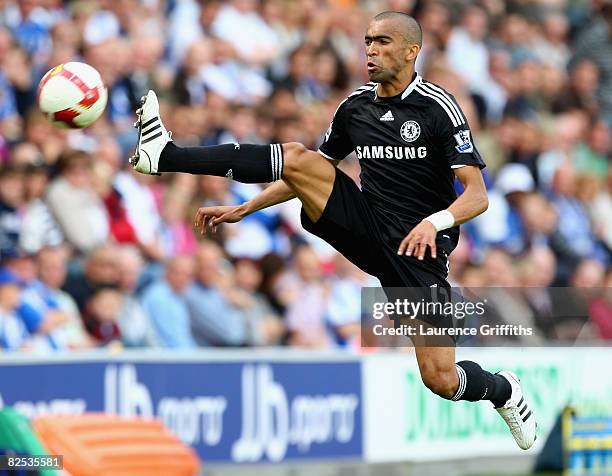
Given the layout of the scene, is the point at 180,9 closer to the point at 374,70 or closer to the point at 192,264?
the point at 192,264

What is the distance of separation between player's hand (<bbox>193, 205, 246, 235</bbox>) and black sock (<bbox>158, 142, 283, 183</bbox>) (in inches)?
14.6

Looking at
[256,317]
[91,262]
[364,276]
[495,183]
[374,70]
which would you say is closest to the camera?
[374,70]

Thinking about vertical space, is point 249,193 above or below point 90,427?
above

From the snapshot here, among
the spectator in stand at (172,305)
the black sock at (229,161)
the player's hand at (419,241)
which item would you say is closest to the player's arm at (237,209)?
the black sock at (229,161)

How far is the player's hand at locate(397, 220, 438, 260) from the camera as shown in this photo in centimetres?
872

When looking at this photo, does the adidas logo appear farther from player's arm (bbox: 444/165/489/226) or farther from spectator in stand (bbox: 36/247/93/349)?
spectator in stand (bbox: 36/247/93/349)

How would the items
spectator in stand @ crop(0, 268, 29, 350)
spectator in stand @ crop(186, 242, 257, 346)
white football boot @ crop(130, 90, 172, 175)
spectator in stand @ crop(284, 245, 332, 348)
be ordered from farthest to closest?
spectator in stand @ crop(284, 245, 332, 348)
spectator in stand @ crop(186, 242, 257, 346)
spectator in stand @ crop(0, 268, 29, 350)
white football boot @ crop(130, 90, 172, 175)

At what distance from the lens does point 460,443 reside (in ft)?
48.3

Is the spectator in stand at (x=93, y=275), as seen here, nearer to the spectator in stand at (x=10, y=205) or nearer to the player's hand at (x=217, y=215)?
the spectator in stand at (x=10, y=205)

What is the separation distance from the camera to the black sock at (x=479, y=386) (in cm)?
990

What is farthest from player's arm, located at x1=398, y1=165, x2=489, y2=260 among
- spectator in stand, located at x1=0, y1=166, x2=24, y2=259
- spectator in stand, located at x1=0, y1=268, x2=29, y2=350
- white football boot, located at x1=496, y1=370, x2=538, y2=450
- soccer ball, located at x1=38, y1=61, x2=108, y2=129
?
spectator in stand, located at x1=0, y1=166, x2=24, y2=259

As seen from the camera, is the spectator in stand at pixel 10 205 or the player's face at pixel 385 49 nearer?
the player's face at pixel 385 49


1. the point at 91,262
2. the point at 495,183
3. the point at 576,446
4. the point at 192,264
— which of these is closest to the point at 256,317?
the point at 192,264

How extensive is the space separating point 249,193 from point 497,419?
3287 millimetres
